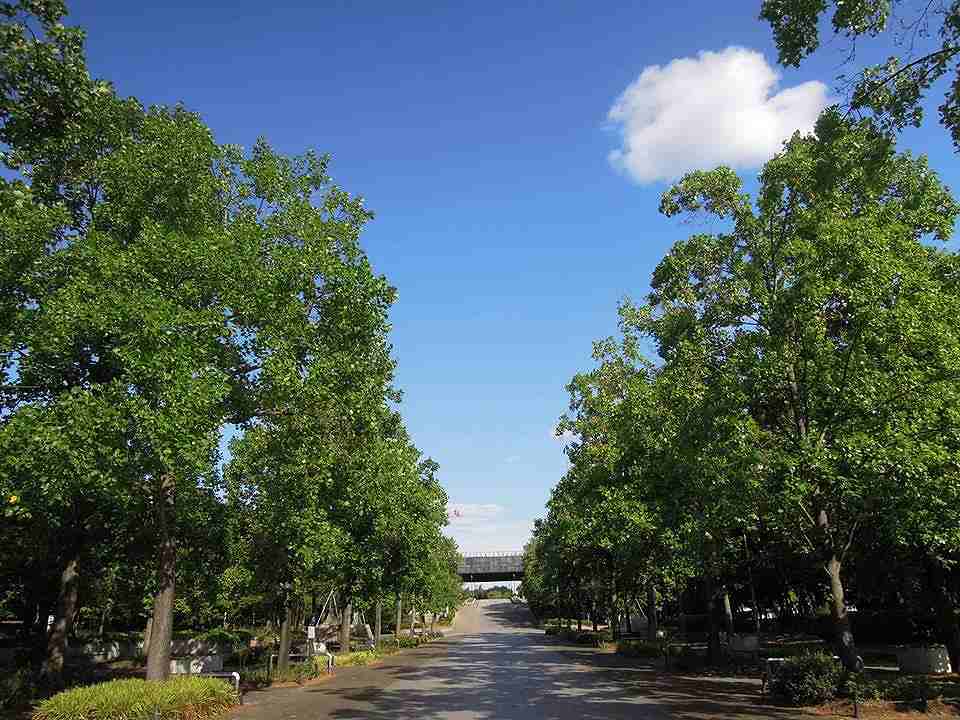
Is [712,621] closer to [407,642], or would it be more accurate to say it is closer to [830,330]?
[830,330]

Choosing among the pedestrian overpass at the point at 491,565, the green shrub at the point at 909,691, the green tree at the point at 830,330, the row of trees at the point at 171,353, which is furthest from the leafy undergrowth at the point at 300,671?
the pedestrian overpass at the point at 491,565

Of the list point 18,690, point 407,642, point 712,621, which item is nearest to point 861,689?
point 712,621

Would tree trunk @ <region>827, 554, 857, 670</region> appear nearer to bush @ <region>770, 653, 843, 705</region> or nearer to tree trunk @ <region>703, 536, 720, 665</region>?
bush @ <region>770, 653, 843, 705</region>

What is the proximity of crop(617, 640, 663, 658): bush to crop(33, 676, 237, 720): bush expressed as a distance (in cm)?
2408

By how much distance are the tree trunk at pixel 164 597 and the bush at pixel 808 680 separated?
16184mm

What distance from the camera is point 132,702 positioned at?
49.7 feet

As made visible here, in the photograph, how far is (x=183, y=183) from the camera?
1870 cm

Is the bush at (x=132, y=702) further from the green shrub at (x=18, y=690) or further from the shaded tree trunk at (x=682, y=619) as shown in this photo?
the shaded tree trunk at (x=682, y=619)

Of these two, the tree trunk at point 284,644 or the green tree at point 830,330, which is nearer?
the green tree at point 830,330

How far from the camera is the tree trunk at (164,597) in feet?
59.6

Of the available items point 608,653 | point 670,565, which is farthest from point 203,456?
point 608,653

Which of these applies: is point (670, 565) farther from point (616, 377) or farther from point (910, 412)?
point (910, 412)

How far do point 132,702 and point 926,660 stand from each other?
78.2ft

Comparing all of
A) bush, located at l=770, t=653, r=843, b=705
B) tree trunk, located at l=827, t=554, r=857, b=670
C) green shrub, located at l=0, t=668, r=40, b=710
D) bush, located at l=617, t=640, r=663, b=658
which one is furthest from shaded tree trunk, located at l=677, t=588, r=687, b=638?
green shrub, located at l=0, t=668, r=40, b=710
